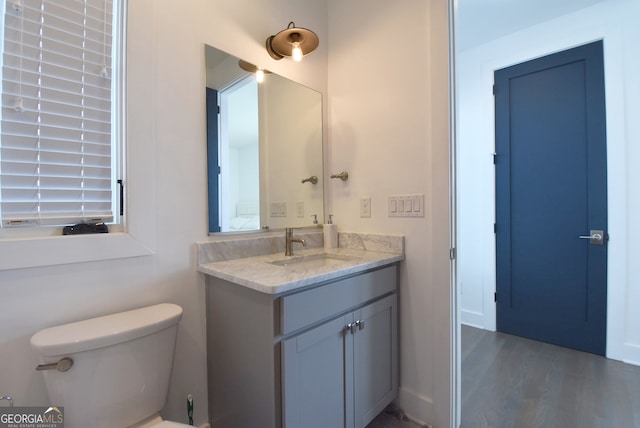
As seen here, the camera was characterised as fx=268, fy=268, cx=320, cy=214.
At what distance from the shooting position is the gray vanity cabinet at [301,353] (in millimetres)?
1000

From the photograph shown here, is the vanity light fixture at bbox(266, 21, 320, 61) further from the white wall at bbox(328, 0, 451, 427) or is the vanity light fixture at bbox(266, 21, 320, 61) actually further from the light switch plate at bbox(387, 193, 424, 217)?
the light switch plate at bbox(387, 193, 424, 217)

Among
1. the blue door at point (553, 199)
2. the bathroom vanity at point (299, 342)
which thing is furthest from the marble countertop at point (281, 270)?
the blue door at point (553, 199)

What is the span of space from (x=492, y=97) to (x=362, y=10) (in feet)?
5.28

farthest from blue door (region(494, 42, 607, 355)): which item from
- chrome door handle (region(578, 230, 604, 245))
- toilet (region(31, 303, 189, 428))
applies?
toilet (region(31, 303, 189, 428))

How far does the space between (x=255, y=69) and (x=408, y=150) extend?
1000mm

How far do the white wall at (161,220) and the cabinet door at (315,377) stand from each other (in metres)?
0.55

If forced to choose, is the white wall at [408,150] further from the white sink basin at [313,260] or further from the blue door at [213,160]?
the blue door at [213,160]

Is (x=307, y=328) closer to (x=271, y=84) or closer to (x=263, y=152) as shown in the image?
(x=263, y=152)

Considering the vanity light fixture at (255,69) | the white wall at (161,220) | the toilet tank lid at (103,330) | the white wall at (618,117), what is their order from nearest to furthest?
the toilet tank lid at (103,330)
the white wall at (161,220)
the vanity light fixture at (255,69)
the white wall at (618,117)

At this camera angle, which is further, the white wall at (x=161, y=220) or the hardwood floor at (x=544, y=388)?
the hardwood floor at (x=544, y=388)

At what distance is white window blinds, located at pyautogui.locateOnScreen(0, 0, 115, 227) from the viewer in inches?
35.7

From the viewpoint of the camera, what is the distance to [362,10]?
1739 mm

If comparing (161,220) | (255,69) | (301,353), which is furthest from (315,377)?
(255,69)

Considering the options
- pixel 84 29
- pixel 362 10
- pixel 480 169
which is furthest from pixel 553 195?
pixel 84 29
